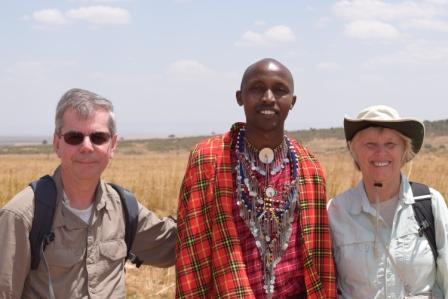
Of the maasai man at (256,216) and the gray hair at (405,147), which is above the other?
the gray hair at (405,147)

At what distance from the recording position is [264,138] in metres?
3.17

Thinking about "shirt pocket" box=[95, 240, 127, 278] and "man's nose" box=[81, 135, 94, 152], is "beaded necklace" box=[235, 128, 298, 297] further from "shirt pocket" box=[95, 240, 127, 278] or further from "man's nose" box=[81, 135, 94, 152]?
"man's nose" box=[81, 135, 94, 152]

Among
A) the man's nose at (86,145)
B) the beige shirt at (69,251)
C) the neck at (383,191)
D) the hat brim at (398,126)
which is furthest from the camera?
the neck at (383,191)

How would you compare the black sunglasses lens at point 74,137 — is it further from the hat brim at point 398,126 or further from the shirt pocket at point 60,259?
the hat brim at point 398,126

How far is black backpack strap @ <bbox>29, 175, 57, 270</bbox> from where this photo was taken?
9.45 ft

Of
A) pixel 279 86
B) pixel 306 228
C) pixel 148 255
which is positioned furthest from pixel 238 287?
pixel 279 86

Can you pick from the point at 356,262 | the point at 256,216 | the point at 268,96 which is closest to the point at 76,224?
the point at 256,216

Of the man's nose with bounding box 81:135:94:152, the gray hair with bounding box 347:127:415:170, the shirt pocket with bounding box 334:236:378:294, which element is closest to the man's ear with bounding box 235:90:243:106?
the gray hair with bounding box 347:127:415:170

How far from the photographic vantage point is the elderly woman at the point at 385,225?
3.09m

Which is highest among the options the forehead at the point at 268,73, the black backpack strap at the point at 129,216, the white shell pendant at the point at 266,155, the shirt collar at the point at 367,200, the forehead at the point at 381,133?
the forehead at the point at 268,73

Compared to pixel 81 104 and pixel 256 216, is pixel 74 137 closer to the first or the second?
pixel 81 104

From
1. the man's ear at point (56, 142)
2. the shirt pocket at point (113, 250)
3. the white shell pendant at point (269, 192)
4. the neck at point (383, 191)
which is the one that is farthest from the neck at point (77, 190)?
the neck at point (383, 191)

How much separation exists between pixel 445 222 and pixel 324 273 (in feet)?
2.17

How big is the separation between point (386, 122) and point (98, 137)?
4.77 ft
